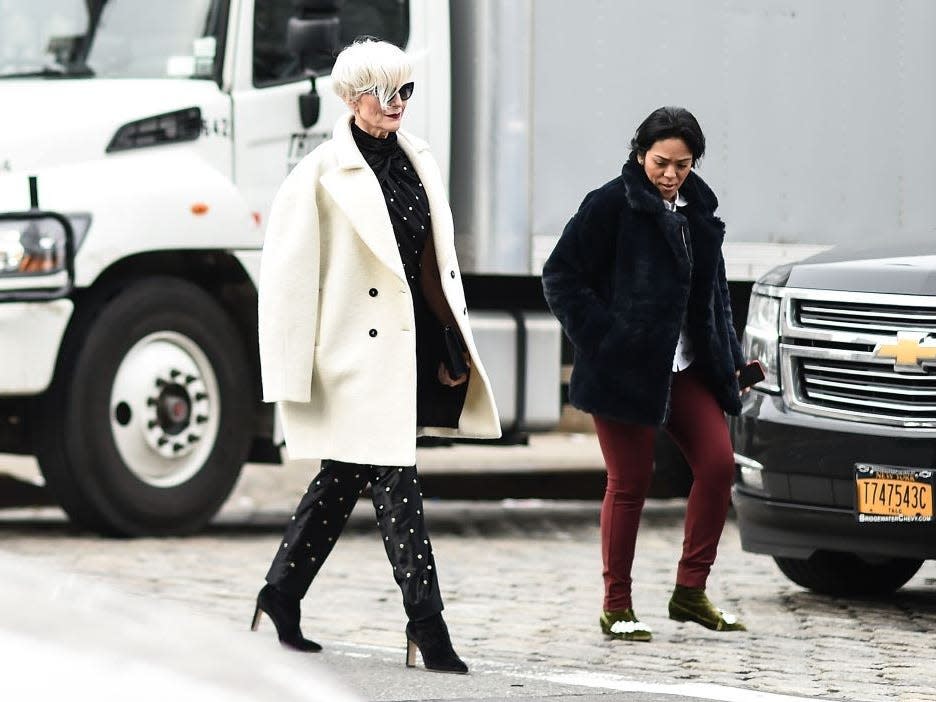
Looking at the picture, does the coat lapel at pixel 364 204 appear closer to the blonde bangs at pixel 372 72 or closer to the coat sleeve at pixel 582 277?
the blonde bangs at pixel 372 72

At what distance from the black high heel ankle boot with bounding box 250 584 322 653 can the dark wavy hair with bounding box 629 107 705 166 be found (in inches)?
70.2

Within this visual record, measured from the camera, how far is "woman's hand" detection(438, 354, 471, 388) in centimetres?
666

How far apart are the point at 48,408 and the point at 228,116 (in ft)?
5.10

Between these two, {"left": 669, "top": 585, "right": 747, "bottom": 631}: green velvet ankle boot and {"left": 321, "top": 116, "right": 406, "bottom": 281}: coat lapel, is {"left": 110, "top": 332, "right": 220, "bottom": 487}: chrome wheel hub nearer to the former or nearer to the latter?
{"left": 669, "top": 585, "right": 747, "bottom": 631}: green velvet ankle boot

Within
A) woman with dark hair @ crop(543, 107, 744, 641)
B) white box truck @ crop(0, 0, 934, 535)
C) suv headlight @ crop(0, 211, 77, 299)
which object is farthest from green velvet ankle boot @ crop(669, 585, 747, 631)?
suv headlight @ crop(0, 211, 77, 299)

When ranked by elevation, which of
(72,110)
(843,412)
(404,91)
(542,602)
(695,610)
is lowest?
(542,602)

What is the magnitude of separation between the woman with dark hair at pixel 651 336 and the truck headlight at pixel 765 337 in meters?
0.65

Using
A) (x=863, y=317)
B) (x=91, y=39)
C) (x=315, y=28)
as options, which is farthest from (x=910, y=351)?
(x=91, y=39)

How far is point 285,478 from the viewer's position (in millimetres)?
15555

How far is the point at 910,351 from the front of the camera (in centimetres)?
749

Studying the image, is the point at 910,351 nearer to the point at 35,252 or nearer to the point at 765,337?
the point at 765,337

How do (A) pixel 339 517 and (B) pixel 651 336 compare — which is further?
(B) pixel 651 336

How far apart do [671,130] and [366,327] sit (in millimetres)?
1179

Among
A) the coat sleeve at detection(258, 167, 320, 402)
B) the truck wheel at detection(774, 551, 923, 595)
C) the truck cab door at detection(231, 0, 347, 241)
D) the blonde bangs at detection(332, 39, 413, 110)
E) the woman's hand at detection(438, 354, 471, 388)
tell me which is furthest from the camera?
the truck cab door at detection(231, 0, 347, 241)
